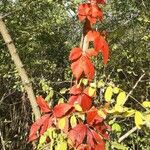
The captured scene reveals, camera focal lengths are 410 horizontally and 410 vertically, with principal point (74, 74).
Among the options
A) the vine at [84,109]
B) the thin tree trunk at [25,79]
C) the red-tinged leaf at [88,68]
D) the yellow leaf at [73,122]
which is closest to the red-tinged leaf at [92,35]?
the vine at [84,109]

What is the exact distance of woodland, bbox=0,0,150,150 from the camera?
169 cm

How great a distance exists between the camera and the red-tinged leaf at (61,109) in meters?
1.67

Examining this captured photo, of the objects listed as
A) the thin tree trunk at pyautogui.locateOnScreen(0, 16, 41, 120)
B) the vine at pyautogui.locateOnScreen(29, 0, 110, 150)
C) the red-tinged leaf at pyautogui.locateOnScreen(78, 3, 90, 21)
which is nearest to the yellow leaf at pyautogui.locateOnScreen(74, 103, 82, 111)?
the vine at pyautogui.locateOnScreen(29, 0, 110, 150)

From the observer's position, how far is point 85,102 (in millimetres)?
1729

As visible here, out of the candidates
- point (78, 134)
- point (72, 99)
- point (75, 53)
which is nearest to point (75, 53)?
point (75, 53)

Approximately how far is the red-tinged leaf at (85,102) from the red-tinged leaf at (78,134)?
0.28ft

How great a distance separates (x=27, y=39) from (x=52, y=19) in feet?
3.62

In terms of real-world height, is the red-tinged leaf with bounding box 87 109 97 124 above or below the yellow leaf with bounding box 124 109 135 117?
above

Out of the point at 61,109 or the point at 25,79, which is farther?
the point at 25,79

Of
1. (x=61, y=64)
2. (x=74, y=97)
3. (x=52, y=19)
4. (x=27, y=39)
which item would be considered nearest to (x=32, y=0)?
(x=27, y=39)

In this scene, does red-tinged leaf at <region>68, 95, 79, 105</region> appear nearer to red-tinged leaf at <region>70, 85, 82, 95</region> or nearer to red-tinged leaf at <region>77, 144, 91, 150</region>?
red-tinged leaf at <region>70, 85, 82, 95</region>

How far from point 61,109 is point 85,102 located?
0.37ft

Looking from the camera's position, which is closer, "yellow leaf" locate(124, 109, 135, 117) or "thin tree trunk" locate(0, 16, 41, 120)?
"yellow leaf" locate(124, 109, 135, 117)

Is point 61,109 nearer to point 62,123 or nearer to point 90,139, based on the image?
point 62,123
